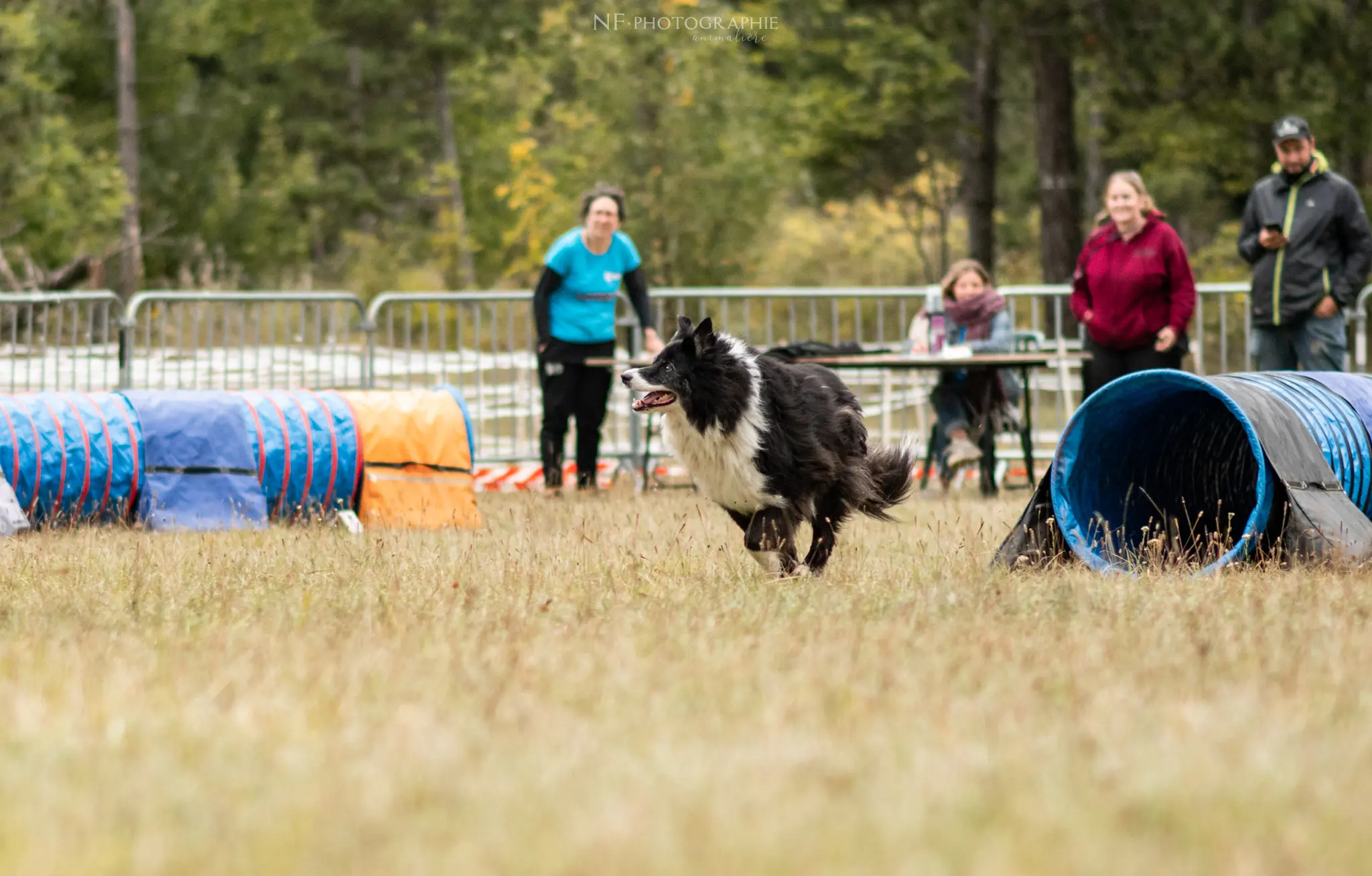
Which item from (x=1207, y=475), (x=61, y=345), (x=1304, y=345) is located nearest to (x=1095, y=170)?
(x=1304, y=345)

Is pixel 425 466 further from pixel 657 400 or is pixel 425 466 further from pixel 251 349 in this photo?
pixel 251 349

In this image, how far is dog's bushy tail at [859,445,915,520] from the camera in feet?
25.0

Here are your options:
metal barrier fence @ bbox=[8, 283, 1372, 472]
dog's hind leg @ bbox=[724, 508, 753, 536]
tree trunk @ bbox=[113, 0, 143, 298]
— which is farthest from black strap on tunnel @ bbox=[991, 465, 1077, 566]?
tree trunk @ bbox=[113, 0, 143, 298]

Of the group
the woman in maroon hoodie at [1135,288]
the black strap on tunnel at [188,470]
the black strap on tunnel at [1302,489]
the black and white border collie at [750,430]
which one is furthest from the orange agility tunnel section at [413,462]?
the black strap on tunnel at [1302,489]

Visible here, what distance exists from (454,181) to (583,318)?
91.5 ft

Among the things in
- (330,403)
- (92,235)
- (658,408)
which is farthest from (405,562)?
(92,235)

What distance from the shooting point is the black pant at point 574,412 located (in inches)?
450

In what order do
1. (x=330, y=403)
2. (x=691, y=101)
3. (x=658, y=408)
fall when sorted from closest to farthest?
1. (x=658, y=408)
2. (x=330, y=403)
3. (x=691, y=101)

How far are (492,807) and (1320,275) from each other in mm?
8415

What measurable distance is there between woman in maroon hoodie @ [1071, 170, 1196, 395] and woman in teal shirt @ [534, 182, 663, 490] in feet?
9.48

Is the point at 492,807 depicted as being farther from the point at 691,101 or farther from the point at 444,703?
the point at 691,101

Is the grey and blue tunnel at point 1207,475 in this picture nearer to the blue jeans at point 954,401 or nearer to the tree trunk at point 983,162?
the blue jeans at point 954,401

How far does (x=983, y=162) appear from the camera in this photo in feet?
91.2

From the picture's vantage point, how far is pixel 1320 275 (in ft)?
33.7
